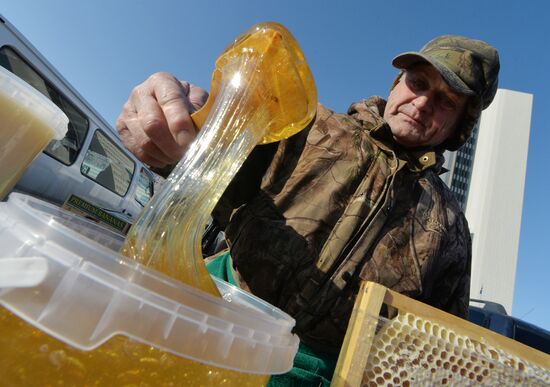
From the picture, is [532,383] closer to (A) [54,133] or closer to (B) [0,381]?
(B) [0,381]

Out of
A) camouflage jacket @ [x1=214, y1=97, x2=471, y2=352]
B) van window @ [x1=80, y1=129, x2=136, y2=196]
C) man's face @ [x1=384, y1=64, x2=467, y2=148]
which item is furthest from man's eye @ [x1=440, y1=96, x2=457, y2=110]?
van window @ [x1=80, y1=129, x2=136, y2=196]

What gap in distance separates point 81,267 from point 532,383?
1.21m

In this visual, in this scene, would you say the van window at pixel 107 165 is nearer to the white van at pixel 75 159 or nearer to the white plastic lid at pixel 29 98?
the white van at pixel 75 159

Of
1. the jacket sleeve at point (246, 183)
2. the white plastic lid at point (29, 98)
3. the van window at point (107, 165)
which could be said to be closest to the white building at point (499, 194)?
the van window at point (107, 165)

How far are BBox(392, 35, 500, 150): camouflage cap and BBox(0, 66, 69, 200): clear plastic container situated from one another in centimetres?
182

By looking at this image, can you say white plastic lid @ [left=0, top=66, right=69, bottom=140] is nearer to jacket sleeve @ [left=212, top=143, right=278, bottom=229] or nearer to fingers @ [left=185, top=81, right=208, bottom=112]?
fingers @ [left=185, top=81, right=208, bottom=112]

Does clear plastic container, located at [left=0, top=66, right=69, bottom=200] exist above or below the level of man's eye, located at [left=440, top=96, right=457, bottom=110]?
below

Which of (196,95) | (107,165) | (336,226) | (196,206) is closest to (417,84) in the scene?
(336,226)

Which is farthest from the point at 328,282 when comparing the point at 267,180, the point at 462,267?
the point at 462,267

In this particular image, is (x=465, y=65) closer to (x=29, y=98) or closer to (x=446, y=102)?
(x=446, y=102)

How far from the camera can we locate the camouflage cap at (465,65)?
2012 millimetres

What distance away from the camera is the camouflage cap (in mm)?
2012

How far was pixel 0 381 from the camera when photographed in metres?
0.42

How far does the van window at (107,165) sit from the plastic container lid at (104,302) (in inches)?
231
